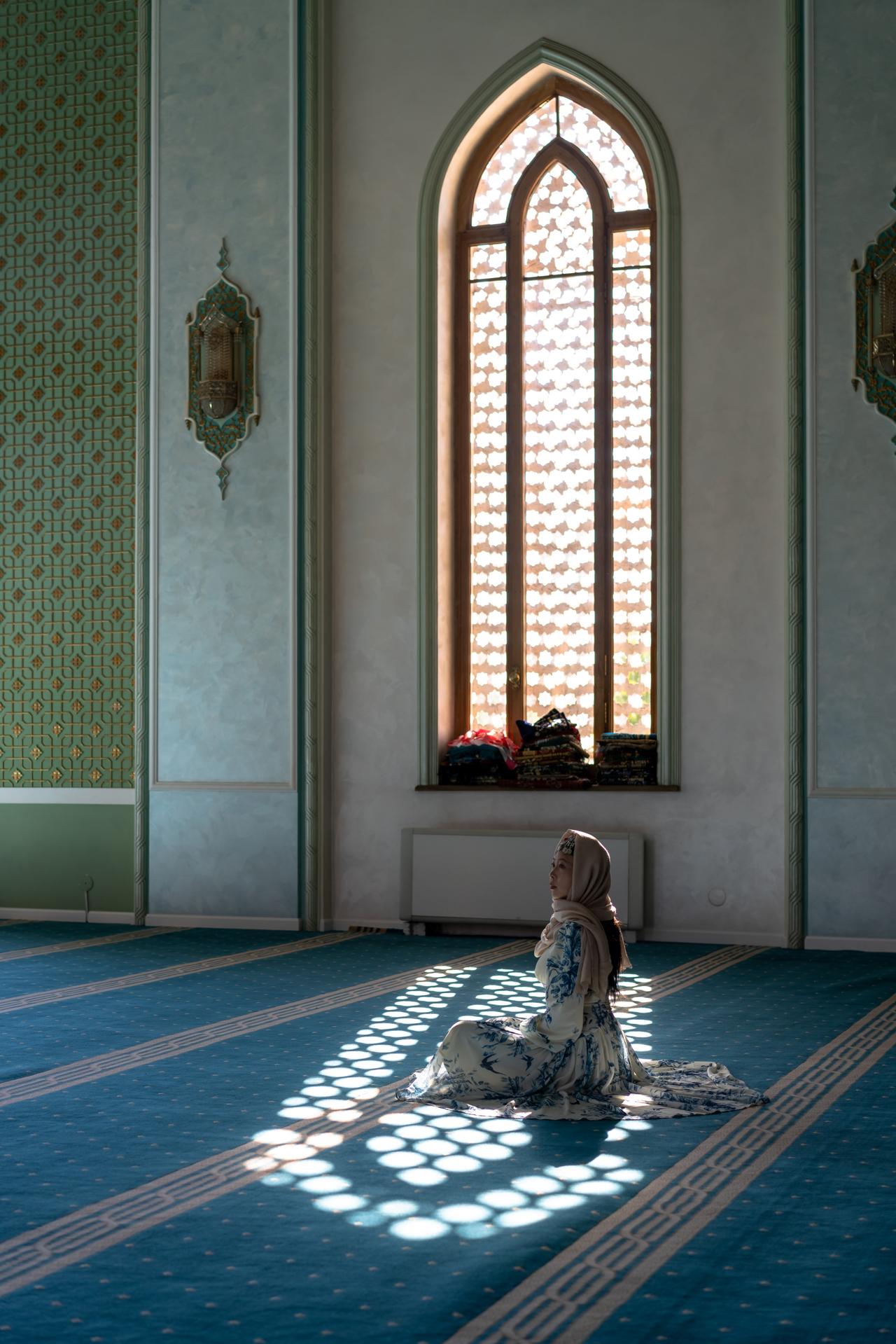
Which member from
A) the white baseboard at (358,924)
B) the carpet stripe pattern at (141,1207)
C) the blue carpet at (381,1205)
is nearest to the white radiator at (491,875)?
the white baseboard at (358,924)

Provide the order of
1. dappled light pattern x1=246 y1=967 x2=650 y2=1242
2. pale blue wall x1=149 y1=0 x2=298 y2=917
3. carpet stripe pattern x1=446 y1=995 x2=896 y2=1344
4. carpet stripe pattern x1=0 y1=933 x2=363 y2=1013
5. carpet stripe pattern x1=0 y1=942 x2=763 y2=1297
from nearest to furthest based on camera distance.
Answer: carpet stripe pattern x1=446 y1=995 x2=896 y2=1344 < carpet stripe pattern x1=0 y1=942 x2=763 y2=1297 < dappled light pattern x1=246 y1=967 x2=650 y2=1242 < carpet stripe pattern x1=0 y1=933 x2=363 y2=1013 < pale blue wall x1=149 y1=0 x2=298 y2=917

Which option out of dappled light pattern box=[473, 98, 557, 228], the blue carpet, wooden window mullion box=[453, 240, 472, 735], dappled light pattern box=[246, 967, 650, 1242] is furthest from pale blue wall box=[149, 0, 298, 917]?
dappled light pattern box=[246, 967, 650, 1242]

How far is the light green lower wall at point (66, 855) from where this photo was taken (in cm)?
698

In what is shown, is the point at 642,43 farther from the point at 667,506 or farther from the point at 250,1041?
the point at 250,1041

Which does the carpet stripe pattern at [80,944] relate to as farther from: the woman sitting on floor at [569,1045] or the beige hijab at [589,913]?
the beige hijab at [589,913]

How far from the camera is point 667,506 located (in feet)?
20.8

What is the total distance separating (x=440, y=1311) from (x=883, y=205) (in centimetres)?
508

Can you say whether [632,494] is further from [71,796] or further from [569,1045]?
[569,1045]

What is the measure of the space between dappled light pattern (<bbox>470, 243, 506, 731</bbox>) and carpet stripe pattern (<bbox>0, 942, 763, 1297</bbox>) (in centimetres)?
355

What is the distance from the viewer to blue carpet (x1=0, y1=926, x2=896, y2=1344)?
210 centimetres

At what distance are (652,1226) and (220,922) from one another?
14.6 feet

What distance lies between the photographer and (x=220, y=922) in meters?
6.73

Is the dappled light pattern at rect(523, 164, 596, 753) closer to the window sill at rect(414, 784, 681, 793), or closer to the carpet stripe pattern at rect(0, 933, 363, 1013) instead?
the window sill at rect(414, 784, 681, 793)

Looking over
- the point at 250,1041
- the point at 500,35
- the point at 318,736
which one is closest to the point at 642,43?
the point at 500,35
